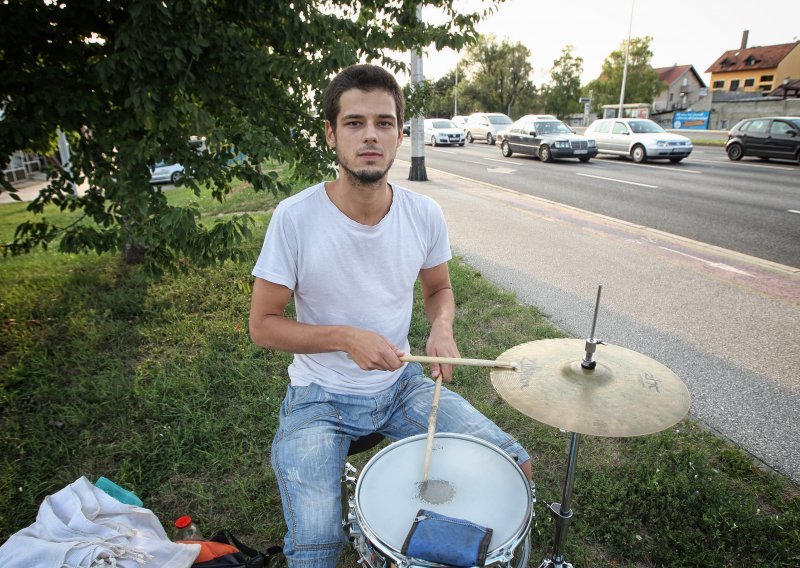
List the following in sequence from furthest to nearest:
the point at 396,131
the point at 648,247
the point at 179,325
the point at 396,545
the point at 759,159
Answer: the point at 759,159, the point at 648,247, the point at 179,325, the point at 396,131, the point at 396,545

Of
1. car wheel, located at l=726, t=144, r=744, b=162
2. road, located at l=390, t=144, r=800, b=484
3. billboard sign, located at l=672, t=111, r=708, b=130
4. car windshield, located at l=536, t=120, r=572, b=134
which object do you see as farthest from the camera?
billboard sign, located at l=672, t=111, r=708, b=130

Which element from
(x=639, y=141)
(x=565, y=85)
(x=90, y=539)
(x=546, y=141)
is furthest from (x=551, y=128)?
(x=565, y=85)

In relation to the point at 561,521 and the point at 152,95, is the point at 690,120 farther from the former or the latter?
the point at 561,521

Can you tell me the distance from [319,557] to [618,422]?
42.2 inches

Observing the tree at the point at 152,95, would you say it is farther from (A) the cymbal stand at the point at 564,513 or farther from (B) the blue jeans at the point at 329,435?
(A) the cymbal stand at the point at 564,513

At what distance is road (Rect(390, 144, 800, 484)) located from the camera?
328cm

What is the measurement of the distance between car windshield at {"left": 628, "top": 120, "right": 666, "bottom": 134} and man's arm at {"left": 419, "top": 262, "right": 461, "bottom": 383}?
733 inches

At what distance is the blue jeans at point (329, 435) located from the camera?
5.37ft

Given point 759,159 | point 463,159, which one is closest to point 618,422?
point 463,159

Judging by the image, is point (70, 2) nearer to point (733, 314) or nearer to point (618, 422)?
point (618, 422)

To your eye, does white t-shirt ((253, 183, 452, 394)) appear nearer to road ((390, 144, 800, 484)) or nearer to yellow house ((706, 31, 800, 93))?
road ((390, 144, 800, 484))

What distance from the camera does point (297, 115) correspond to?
153 inches

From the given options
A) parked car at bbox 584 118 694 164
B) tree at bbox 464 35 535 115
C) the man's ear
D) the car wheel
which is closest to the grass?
the man's ear

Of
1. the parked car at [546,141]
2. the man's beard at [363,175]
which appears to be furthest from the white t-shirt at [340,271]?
the parked car at [546,141]
